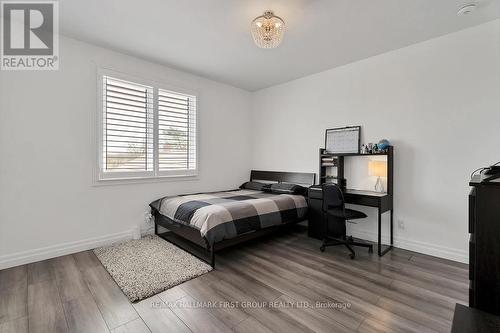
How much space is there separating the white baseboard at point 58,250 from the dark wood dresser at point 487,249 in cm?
369

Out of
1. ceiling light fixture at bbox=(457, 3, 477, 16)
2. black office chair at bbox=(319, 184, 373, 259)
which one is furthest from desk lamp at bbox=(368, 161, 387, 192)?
ceiling light fixture at bbox=(457, 3, 477, 16)

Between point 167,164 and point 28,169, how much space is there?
1.68 metres

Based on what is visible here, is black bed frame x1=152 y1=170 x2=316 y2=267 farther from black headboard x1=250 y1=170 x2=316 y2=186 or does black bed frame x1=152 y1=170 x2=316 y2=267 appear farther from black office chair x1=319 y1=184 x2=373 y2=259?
black office chair x1=319 y1=184 x2=373 y2=259

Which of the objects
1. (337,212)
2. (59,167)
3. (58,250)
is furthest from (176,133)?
(337,212)

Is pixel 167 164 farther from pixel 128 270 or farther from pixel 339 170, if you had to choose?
pixel 339 170

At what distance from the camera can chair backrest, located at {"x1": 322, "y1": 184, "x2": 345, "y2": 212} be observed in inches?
114

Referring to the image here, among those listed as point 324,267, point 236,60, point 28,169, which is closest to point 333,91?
point 236,60

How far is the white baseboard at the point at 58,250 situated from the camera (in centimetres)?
255

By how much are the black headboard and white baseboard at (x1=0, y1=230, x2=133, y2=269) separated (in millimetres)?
2607

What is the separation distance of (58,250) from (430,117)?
4952mm

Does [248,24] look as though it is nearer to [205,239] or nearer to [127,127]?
[127,127]

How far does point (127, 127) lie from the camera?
337 cm

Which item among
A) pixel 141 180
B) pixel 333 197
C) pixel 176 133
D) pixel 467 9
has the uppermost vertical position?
pixel 467 9

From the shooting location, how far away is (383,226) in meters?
3.31
